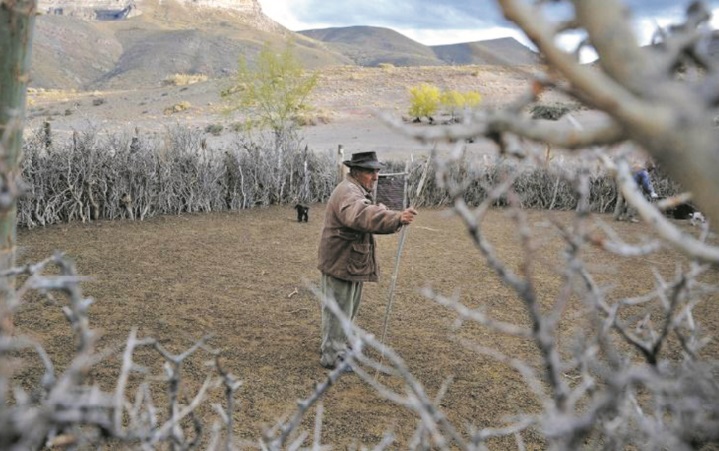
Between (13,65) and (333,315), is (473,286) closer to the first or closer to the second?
(333,315)

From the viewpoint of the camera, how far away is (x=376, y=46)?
151 m

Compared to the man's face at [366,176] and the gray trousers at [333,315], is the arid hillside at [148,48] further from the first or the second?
the gray trousers at [333,315]

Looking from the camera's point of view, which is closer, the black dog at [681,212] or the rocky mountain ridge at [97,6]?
the black dog at [681,212]

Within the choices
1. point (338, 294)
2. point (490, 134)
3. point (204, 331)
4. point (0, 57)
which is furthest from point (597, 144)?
point (204, 331)

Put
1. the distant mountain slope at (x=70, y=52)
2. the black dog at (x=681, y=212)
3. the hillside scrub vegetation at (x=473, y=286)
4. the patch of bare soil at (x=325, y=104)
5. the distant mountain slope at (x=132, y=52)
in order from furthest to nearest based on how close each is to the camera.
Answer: the distant mountain slope at (x=132, y=52)
the distant mountain slope at (x=70, y=52)
the patch of bare soil at (x=325, y=104)
the black dog at (x=681, y=212)
the hillside scrub vegetation at (x=473, y=286)

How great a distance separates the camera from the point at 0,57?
2818mm

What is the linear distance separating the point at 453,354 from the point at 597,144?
5.20 metres

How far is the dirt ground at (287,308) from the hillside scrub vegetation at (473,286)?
0.04m

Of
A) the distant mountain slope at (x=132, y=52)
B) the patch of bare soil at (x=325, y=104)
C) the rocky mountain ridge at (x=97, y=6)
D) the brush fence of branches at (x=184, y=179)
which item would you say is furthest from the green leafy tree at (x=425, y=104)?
the rocky mountain ridge at (x=97, y=6)

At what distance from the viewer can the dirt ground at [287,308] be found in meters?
4.80

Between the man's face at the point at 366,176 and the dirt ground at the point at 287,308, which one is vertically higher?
the man's face at the point at 366,176

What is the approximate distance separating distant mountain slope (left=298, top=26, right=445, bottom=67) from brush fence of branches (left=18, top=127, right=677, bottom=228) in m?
100

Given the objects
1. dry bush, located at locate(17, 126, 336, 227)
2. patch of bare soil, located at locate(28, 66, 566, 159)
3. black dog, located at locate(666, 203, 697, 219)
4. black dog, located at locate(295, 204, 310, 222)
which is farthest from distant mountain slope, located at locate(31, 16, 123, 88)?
black dog, located at locate(666, 203, 697, 219)

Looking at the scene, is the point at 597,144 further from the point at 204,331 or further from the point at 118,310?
the point at 118,310
